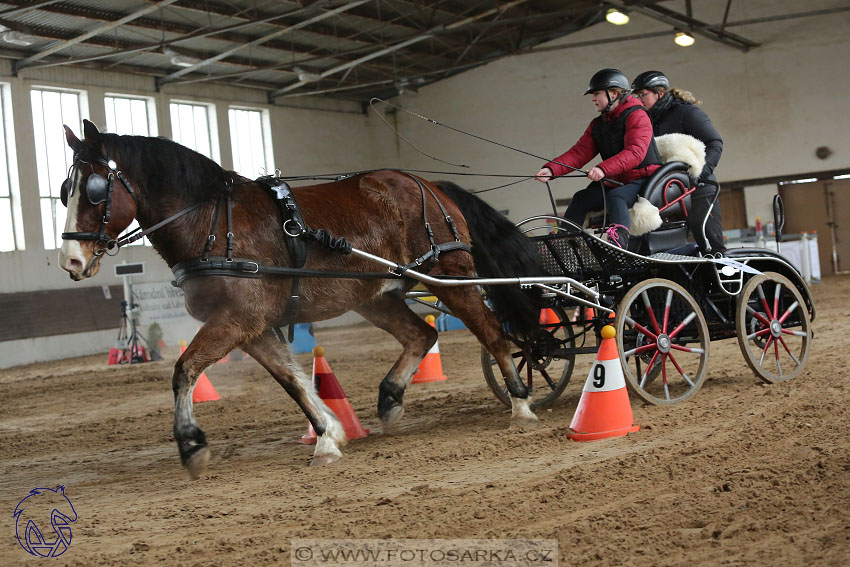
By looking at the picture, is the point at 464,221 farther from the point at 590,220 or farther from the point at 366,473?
the point at 366,473

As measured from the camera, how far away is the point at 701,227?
19.4 feet

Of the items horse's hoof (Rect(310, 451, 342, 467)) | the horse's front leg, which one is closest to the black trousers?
horse's hoof (Rect(310, 451, 342, 467))

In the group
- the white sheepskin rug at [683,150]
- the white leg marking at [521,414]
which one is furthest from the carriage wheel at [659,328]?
the white sheepskin rug at [683,150]

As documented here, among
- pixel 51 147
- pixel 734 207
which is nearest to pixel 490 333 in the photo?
pixel 51 147

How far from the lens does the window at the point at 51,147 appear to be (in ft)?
54.1

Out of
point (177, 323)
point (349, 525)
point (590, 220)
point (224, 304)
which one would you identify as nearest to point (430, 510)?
point (349, 525)

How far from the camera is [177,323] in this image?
16953mm

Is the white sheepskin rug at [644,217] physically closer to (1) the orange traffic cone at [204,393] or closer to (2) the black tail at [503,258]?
(2) the black tail at [503,258]

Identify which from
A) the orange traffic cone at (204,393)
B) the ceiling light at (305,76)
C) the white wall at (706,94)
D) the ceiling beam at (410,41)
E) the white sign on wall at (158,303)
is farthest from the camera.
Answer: the white wall at (706,94)

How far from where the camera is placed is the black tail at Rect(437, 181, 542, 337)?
17.9 feet

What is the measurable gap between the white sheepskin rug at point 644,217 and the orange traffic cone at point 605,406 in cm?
99

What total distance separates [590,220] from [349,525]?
10.8 ft

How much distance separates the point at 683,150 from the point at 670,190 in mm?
415

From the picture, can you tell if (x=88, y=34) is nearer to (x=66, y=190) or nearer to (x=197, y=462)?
(x=66, y=190)
